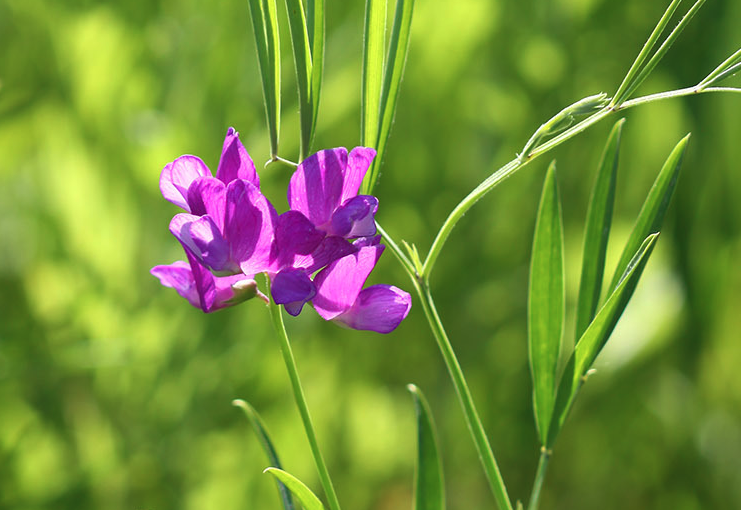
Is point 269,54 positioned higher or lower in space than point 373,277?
higher

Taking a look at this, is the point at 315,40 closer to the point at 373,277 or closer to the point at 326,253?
the point at 326,253

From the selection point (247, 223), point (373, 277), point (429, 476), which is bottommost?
point (373, 277)

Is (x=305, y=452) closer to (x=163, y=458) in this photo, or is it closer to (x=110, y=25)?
(x=163, y=458)

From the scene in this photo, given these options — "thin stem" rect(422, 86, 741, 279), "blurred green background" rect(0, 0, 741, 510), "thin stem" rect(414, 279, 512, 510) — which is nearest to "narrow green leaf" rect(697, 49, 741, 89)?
"thin stem" rect(422, 86, 741, 279)

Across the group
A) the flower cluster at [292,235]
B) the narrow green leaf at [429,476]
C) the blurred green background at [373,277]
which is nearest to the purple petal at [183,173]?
the flower cluster at [292,235]

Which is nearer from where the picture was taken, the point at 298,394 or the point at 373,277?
the point at 298,394

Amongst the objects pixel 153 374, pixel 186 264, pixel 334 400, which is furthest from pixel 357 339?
pixel 186 264

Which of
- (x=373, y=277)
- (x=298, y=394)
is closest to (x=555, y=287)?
(x=298, y=394)

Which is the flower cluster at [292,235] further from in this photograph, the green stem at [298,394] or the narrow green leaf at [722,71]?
the narrow green leaf at [722,71]
